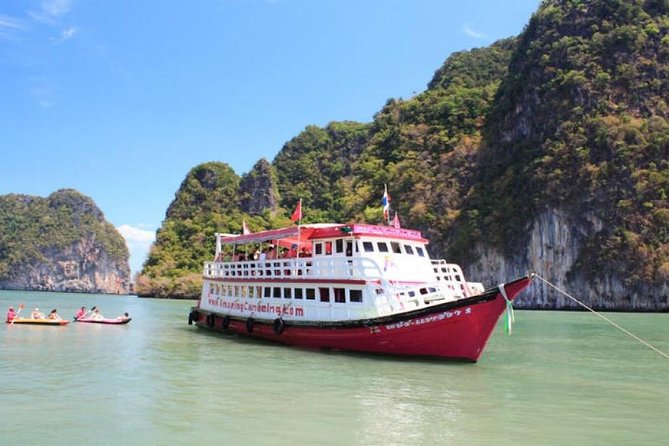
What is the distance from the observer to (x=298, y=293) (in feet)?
74.4

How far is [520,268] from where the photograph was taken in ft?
245

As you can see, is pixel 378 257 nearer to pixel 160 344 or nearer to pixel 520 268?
pixel 160 344

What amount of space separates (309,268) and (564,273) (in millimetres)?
56681

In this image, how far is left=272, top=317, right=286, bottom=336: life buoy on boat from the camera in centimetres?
2272

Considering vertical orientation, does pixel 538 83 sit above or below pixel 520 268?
above

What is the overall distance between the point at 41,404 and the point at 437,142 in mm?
87339

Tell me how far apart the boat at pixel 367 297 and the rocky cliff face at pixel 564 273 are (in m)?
50.4

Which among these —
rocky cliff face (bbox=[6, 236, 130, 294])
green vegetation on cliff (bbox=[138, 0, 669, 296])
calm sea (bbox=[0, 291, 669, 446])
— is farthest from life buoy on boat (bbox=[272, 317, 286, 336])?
rocky cliff face (bbox=[6, 236, 130, 294])

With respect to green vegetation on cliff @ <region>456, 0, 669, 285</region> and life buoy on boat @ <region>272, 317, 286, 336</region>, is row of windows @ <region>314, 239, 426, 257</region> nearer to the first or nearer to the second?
life buoy on boat @ <region>272, 317, 286, 336</region>

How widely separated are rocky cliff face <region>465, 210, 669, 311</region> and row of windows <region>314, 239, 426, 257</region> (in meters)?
51.0

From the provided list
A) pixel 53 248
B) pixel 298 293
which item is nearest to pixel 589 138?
pixel 298 293

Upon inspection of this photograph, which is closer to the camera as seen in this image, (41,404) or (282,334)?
(41,404)

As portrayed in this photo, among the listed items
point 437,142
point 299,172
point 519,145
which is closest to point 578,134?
point 519,145

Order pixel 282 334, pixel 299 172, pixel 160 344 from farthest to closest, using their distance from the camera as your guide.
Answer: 1. pixel 299 172
2. pixel 160 344
3. pixel 282 334
